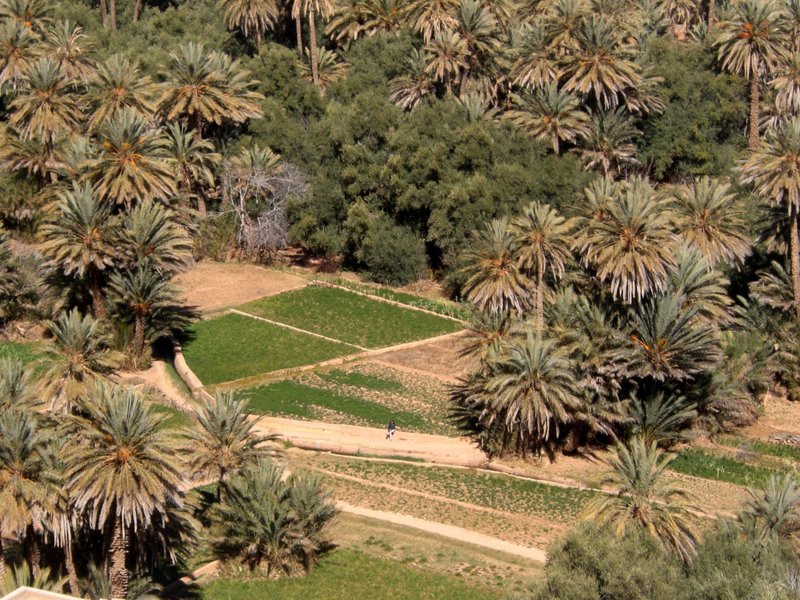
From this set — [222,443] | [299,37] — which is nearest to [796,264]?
[222,443]

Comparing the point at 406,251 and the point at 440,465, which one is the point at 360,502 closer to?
the point at 440,465

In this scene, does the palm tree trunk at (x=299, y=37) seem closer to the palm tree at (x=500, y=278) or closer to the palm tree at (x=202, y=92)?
the palm tree at (x=202, y=92)

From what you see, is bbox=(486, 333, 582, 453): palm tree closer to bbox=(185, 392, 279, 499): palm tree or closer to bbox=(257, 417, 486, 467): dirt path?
bbox=(257, 417, 486, 467): dirt path

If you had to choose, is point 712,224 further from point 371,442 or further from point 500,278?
point 371,442

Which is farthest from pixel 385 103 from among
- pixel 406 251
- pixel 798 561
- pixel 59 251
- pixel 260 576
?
pixel 798 561

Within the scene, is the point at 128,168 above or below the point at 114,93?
below

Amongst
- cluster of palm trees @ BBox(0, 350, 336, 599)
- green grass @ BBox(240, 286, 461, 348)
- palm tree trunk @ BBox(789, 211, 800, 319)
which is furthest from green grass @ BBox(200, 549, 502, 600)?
palm tree trunk @ BBox(789, 211, 800, 319)
